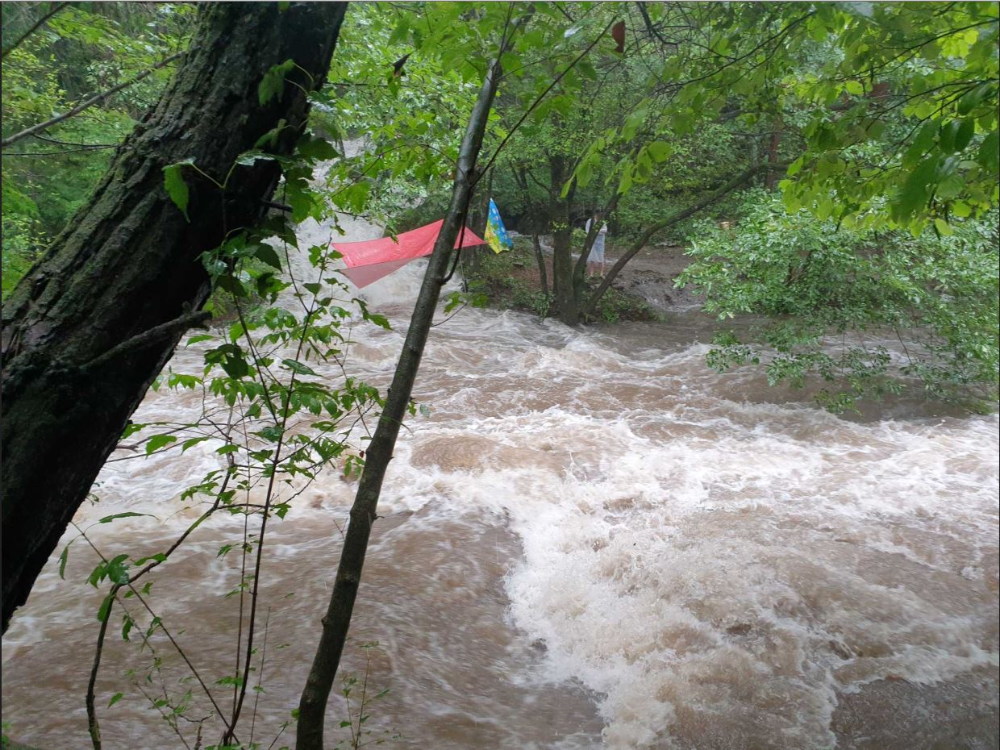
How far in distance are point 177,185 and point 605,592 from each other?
319 centimetres

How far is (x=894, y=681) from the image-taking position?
→ 9.45 feet

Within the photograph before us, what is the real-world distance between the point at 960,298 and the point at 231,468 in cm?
652

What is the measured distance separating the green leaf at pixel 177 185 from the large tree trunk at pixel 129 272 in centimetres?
7

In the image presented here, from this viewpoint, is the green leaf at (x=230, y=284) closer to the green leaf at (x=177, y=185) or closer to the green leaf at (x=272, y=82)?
the green leaf at (x=177, y=185)

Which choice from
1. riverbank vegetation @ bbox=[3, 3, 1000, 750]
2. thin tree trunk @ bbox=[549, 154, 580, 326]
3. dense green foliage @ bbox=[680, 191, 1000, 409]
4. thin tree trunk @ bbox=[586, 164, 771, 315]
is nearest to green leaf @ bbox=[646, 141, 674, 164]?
riverbank vegetation @ bbox=[3, 3, 1000, 750]

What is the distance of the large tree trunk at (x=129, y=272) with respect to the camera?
0.98m

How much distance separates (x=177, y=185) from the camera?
96 cm

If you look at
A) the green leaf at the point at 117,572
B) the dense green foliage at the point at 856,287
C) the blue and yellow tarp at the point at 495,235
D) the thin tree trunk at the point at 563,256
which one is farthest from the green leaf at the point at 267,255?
the thin tree trunk at the point at 563,256

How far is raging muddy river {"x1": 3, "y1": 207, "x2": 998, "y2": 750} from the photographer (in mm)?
2600

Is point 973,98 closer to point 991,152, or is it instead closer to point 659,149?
point 991,152

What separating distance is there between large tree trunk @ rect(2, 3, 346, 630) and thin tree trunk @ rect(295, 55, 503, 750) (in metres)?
0.32

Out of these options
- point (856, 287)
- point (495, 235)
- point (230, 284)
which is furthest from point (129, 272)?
point (495, 235)

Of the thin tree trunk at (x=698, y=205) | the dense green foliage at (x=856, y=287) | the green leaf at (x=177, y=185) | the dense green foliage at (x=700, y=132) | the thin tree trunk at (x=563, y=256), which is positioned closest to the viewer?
the green leaf at (x=177, y=185)

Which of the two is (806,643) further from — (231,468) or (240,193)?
(240,193)
